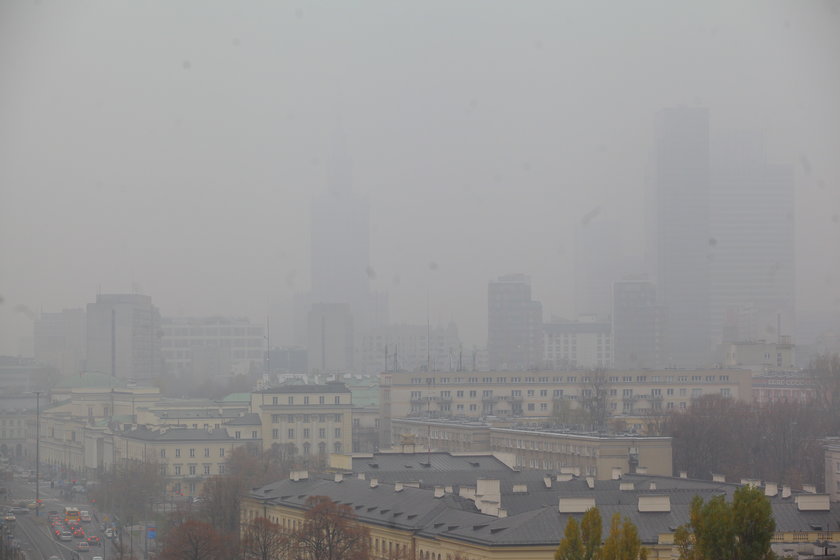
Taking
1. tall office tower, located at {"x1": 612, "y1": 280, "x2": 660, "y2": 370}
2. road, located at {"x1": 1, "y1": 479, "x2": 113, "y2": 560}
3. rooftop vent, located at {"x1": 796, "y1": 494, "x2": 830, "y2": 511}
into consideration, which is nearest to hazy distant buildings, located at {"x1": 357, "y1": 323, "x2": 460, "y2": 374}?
tall office tower, located at {"x1": 612, "y1": 280, "x2": 660, "y2": 370}

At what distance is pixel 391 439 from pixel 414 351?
7082 centimetres

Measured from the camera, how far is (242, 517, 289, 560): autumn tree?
108 feet

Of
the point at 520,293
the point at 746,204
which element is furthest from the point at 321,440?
the point at 746,204

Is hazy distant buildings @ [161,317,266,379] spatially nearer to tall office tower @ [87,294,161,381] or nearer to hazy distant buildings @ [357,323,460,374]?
hazy distant buildings @ [357,323,460,374]

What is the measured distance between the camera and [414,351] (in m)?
137

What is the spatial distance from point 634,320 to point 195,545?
314ft

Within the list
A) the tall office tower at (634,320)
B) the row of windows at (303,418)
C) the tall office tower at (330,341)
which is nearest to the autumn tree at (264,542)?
the row of windows at (303,418)

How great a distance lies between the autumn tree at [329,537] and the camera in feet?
102

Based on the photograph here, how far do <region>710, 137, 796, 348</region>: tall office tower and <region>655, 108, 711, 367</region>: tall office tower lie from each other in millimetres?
990

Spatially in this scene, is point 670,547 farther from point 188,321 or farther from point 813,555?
point 188,321

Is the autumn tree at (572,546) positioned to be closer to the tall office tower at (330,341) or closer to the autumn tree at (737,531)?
the autumn tree at (737,531)

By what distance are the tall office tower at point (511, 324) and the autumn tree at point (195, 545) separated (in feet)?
309

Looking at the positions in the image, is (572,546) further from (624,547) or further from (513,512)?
(513,512)

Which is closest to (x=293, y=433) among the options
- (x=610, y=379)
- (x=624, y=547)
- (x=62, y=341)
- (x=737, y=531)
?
(x=610, y=379)
